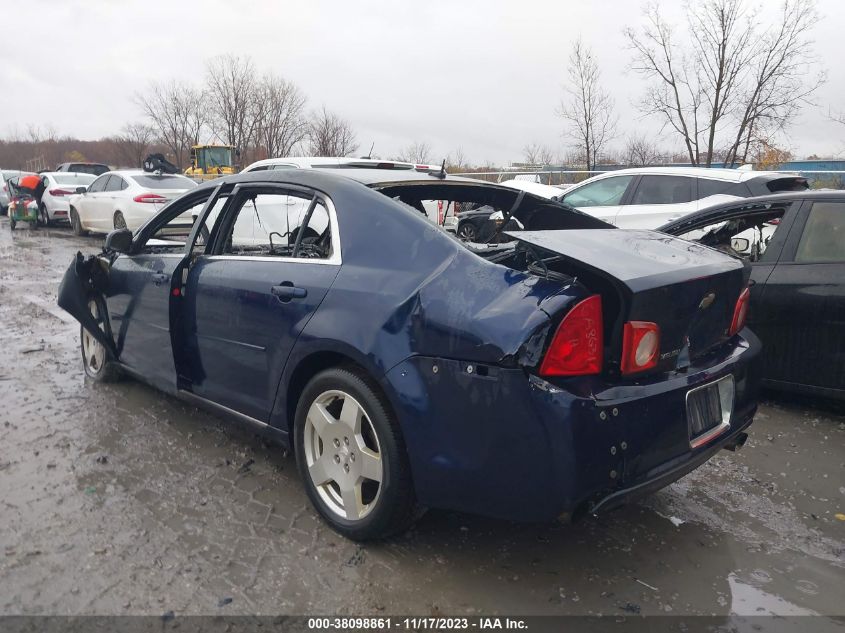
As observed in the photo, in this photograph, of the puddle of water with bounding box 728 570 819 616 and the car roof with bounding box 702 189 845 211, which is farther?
the car roof with bounding box 702 189 845 211

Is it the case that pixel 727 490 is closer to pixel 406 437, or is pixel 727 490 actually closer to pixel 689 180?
pixel 406 437

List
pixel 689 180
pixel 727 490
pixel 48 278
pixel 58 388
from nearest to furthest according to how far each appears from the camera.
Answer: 1. pixel 727 490
2. pixel 58 388
3. pixel 689 180
4. pixel 48 278

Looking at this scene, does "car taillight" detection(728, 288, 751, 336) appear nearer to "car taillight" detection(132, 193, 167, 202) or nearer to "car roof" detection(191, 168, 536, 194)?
"car roof" detection(191, 168, 536, 194)

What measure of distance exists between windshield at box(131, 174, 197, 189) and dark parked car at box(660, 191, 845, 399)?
12.3m

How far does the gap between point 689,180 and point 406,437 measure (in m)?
7.38

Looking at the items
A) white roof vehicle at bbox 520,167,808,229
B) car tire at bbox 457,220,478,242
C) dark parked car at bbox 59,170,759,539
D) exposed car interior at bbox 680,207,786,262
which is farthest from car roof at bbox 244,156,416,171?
dark parked car at bbox 59,170,759,539

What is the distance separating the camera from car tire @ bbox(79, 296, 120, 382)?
15.8ft

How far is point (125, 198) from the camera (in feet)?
45.3

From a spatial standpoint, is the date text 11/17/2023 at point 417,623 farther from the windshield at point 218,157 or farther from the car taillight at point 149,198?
the windshield at point 218,157

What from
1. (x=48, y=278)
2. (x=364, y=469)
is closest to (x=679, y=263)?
(x=364, y=469)

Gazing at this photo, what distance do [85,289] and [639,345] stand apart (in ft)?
13.0

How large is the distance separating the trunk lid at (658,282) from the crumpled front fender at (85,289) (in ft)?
11.2

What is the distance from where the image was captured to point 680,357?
8.84 feet

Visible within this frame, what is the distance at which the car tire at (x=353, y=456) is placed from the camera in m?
2.69
